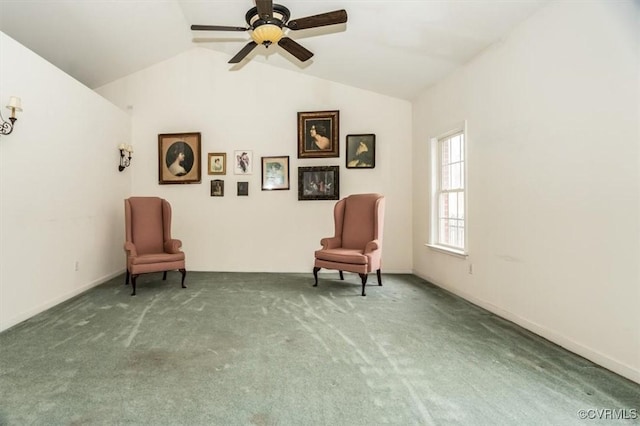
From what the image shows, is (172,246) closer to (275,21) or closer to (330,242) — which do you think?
(330,242)

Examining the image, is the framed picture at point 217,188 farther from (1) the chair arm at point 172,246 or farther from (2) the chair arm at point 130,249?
(2) the chair arm at point 130,249

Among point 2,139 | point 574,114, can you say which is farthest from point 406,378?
point 2,139

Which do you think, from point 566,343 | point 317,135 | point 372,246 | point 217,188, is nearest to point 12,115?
point 217,188

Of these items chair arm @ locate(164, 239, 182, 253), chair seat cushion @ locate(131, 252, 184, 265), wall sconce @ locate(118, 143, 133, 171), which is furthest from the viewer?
wall sconce @ locate(118, 143, 133, 171)

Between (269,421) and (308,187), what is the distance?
374 centimetres

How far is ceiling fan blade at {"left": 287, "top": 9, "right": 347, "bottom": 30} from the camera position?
2.44 m

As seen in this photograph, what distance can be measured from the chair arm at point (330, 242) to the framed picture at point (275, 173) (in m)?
1.24

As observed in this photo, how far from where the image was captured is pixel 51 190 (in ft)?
10.8

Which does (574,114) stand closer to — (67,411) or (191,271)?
(67,411)

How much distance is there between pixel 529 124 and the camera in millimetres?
2572

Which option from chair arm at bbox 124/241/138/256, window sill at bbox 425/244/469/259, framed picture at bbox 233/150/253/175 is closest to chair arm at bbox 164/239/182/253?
A: chair arm at bbox 124/241/138/256

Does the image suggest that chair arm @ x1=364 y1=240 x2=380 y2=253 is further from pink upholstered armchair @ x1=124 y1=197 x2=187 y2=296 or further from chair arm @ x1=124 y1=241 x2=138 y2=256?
chair arm @ x1=124 y1=241 x2=138 y2=256

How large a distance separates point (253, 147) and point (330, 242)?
6.97ft

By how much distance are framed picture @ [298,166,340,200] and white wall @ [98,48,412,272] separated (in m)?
0.10
